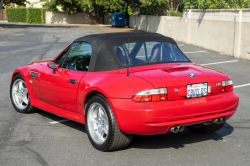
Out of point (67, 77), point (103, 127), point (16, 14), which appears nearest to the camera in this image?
point (103, 127)

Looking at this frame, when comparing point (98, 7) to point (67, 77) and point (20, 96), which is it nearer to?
point (20, 96)

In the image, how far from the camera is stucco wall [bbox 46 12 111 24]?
2404 inches

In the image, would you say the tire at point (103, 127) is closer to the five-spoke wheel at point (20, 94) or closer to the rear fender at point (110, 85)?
the rear fender at point (110, 85)

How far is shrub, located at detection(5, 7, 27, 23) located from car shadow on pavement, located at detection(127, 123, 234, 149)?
59.8 m

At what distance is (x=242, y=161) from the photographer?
438 centimetres

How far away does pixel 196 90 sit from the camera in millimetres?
4512

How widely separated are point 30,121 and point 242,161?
11.7ft

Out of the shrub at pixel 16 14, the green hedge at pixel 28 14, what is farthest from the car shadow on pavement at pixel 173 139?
the shrub at pixel 16 14

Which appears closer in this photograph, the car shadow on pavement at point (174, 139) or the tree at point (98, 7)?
the car shadow on pavement at point (174, 139)

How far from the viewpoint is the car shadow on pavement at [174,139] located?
4980 mm

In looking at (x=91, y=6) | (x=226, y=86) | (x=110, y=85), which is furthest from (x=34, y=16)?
(x=226, y=86)

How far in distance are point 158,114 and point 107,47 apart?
1.40m

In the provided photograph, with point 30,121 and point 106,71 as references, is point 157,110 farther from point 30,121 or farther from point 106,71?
point 30,121

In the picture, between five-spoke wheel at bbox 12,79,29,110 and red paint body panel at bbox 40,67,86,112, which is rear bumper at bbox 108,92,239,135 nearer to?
red paint body panel at bbox 40,67,86,112
